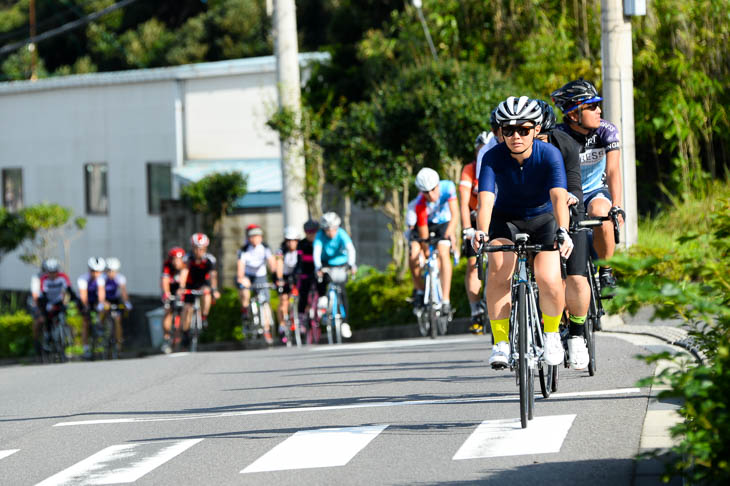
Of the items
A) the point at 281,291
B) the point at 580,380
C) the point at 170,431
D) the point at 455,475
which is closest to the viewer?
the point at 455,475

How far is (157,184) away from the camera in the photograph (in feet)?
110

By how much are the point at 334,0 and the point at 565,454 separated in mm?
34620

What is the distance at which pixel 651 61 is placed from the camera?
1995 centimetres

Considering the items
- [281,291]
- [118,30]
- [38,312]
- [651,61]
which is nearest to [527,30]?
[651,61]

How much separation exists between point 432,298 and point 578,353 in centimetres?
638

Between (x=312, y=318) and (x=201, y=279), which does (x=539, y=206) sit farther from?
(x=201, y=279)

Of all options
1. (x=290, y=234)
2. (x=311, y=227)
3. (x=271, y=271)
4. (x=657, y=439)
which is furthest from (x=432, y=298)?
(x=657, y=439)

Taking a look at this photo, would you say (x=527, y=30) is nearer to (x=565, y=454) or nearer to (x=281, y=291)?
(x=281, y=291)

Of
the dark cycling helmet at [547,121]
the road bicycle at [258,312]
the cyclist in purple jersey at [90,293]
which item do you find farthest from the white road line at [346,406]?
the cyclist in purple jersey at [90,293]

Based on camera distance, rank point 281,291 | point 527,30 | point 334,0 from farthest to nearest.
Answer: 1. point 334,0
2. point 527,30
3. point 281,291

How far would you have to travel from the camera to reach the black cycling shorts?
305 inches

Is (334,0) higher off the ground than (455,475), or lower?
higher

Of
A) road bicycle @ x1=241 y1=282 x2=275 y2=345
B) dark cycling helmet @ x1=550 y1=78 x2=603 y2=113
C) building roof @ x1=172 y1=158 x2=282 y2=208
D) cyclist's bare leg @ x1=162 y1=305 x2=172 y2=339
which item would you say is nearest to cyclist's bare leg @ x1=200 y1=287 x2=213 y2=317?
cyclist's bare leg @ x1=162 y1=305 x2=172 y2=339

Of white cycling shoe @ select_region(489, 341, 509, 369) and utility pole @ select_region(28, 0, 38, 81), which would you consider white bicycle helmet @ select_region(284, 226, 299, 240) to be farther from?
utility pole @ select_region(28, 0, 38, 81)
